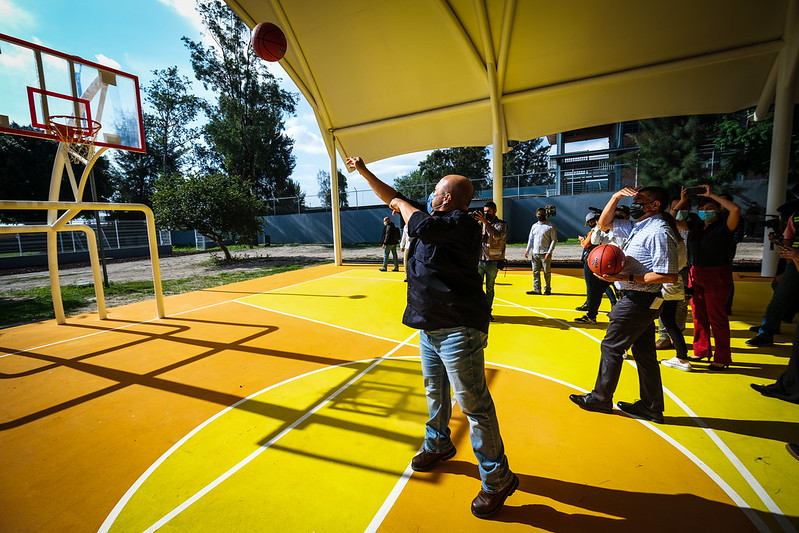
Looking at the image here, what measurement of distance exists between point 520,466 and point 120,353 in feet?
19.8

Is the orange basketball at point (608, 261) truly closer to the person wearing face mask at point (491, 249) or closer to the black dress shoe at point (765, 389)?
the black dress shoe at point (765, 389)

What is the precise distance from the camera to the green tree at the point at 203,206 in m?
17.8

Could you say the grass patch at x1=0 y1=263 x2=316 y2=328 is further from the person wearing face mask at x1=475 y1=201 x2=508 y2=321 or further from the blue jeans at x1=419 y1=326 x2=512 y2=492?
the blue jeans at x1=419 y1=326 x2=512 y2=492

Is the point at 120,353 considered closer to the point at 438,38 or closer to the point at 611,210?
the point at 611,210

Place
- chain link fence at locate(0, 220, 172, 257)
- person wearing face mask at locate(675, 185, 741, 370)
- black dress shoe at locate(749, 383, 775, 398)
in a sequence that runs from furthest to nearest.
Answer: chain link fence at locate(0, 220, 172, 257)
person wearing face mask at locate(675, 185, 741, 370)
black dress shoe at locate(749, 383, 775, 398)

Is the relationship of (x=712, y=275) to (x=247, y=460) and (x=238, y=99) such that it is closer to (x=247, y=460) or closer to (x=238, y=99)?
(x=247, y=460)

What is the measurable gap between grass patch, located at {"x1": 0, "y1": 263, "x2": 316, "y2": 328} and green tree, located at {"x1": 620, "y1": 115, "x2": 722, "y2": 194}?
70.4ft

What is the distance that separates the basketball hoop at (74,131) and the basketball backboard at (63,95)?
23 mm

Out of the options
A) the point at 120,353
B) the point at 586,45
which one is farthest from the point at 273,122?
the point at 120,353

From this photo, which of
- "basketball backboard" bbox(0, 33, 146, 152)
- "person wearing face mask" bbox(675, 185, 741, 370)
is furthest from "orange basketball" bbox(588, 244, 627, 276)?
"basketball backboard" bbox(0, 33, 146, 152)

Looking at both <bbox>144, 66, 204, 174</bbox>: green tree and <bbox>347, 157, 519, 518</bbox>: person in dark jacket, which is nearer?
<bbox>347, 157, 519, 518</bbox>: person in dark jacket

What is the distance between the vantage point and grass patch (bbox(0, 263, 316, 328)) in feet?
28.2

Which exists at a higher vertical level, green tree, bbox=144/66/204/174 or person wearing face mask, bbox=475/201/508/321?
green tree, bbox=144/66/204/174

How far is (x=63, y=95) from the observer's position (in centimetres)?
620
